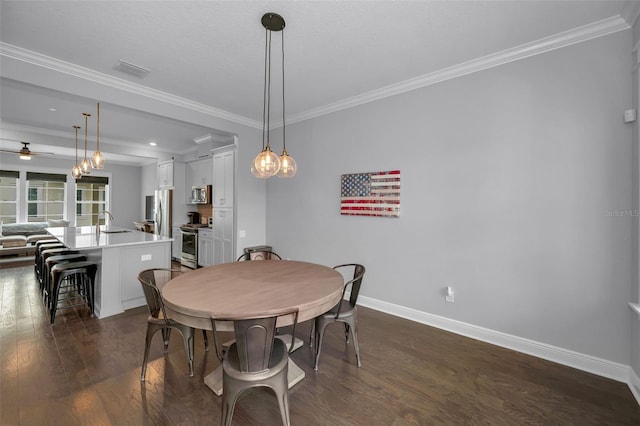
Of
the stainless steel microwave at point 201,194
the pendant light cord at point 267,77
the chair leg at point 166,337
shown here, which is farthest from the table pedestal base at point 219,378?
the stainless steel microwave at point 201,194

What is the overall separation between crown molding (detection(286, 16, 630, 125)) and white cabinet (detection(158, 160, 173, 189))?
483cm

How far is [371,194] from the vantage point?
3527 millimetres

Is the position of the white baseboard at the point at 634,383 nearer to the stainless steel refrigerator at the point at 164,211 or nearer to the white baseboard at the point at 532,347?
the white baseboard at the point at 532,347

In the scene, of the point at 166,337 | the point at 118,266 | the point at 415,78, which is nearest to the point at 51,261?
the point at 118,266

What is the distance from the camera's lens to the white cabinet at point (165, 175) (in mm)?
6645

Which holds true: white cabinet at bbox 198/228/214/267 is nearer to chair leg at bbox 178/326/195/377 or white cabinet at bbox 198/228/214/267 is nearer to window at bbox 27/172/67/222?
chair leg at bbox 178/326/195/377

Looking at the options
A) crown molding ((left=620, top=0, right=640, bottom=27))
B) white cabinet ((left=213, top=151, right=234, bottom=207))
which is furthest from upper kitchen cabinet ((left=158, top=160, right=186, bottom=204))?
crown molding ((left=620, top=0, right=640, bottom=27))

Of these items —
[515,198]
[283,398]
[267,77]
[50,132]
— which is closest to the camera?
[283,398]

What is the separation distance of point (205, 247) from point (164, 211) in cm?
193

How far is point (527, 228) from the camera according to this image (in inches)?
98.3

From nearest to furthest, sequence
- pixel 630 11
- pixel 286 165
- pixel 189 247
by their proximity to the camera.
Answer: pixel 630 11, pixel 286 165, pixel 189 247

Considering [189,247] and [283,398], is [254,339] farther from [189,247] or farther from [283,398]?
[189,247]

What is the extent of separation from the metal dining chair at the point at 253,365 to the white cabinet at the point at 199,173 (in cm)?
513

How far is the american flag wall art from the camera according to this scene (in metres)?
3.33
